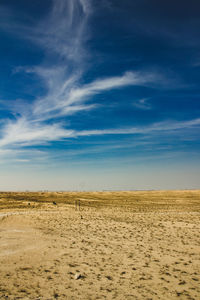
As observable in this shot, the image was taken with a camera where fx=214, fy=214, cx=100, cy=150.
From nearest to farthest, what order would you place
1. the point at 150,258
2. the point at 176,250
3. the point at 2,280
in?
the point at 2,280 → the point at 150,258 → the point at 176,250

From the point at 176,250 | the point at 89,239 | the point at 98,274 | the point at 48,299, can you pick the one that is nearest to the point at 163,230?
the point at 176,250

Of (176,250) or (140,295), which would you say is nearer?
(140,295)

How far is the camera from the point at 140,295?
6926 mm

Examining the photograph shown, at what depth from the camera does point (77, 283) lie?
25.3 ft

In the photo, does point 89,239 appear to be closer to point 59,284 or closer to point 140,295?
point 59,284

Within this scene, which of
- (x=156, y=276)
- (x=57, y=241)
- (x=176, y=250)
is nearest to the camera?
(x=156, y=276)

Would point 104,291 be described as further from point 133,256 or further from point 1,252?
point 1,252

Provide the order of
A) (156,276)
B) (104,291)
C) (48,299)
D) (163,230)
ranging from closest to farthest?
1. (48,299)
2. (104,291)
3. (156,276)
4. (163,230)

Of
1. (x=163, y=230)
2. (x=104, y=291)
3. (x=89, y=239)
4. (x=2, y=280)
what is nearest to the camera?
(x=104, y=291)

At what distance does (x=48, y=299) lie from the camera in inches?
257

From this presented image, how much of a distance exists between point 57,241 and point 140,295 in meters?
7.36

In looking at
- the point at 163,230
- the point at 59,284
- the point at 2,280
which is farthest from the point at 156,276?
the point at 163,230

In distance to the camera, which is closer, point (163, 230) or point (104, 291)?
point (104, 291)

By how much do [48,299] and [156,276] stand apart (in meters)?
4.27
